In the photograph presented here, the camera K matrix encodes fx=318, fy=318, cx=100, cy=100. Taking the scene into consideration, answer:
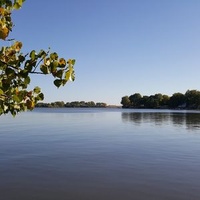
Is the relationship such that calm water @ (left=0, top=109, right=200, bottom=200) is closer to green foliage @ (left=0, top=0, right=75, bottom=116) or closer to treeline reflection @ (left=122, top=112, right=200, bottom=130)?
green foliage @ (left=0, top=0, right=75, bottom=116)

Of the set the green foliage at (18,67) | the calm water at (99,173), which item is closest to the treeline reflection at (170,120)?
the calm water at (99,173)

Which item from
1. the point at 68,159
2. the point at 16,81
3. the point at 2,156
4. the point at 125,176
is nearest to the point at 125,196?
the point at 125,176

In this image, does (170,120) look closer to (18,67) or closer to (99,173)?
(99,173)

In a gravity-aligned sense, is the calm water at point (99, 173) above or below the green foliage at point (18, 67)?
below

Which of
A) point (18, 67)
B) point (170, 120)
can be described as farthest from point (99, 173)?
point (170, 120)

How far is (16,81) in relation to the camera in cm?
563

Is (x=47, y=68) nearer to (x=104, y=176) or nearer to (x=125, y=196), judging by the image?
(x=125, y=196)

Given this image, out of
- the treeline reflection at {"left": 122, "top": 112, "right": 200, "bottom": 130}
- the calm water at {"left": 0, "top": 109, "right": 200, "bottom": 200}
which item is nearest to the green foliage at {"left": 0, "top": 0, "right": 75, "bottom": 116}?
the calm water at {"left": 0, "top": 109, "right": 200, "bottom": 200}

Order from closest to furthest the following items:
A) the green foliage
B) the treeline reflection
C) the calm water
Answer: the green foliage < the calm water < the treeline reflection

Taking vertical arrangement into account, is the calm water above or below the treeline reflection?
below

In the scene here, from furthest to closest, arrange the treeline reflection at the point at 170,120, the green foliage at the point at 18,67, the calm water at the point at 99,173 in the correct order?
the treeline reflection at the point at 170,120 < the calm water at the point at 99,173 < the green foliage at the point at 18,67

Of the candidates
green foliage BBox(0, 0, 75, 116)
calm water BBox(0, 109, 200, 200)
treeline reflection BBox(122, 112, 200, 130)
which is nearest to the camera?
green foliage BBox(0, 0, 75, 116)

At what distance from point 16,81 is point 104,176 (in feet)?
48.2

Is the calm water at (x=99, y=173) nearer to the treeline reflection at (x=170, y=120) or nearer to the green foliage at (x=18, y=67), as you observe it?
the green foliage at (x=18, y=67)
